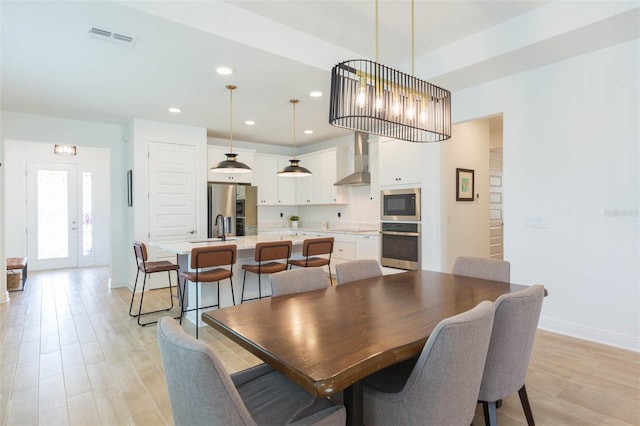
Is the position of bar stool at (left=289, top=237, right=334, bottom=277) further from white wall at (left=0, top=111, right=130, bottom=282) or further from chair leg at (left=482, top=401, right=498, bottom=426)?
white wall at (left=0, top=111, right=130, bottom=282)

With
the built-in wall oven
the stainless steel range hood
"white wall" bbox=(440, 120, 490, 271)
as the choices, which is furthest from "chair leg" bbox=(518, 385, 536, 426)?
the stainless steel range hood

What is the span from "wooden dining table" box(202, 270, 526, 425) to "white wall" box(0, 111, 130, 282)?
186 inches

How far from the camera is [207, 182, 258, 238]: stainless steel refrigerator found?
19.3 ft

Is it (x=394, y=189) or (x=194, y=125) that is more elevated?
(x=194, y=125)

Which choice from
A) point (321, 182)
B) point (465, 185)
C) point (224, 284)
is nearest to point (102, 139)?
point (224, 284)

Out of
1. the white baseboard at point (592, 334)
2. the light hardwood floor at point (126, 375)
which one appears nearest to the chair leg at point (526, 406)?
the light hardwood floor at point (126, 375)

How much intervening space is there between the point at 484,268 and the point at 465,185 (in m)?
2.51

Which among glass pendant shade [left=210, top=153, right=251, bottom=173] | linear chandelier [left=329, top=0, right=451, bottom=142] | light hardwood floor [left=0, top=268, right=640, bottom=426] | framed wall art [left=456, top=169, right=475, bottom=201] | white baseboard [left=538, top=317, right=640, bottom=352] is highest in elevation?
linear chandelier [left=329, top=0, right=451, bottom=142]

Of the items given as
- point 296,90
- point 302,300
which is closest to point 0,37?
point 296,90

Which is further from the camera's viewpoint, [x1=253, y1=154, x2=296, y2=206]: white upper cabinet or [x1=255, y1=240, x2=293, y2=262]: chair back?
[x1=253, y1=154, x2=296, y2=206]: white upper cabinet

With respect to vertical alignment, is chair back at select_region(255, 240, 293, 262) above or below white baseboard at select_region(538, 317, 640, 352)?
above

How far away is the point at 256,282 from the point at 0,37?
125 inches

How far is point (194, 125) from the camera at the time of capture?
18.6ft

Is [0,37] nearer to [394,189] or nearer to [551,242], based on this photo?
[394,189]
